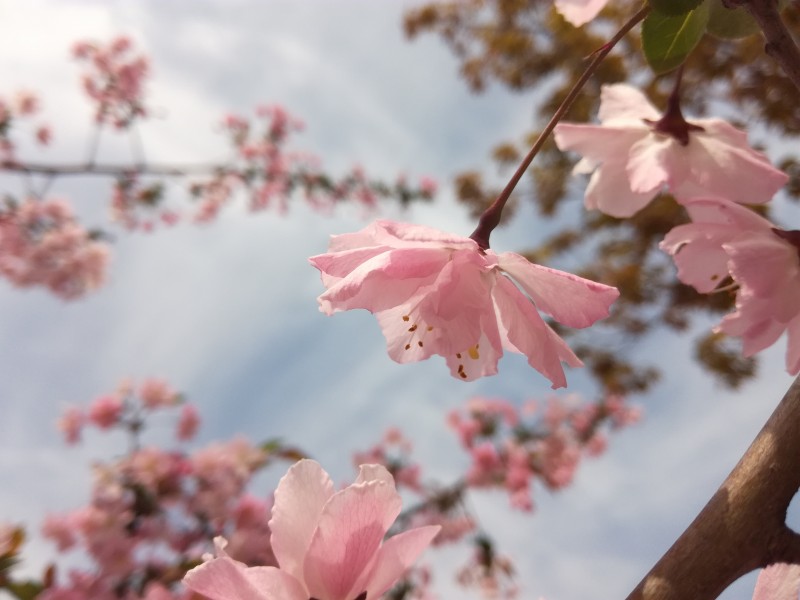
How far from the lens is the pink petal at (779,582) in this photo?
24cm

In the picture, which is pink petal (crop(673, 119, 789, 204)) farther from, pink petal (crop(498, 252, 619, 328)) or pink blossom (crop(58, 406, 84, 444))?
pink blossom (crop(58, 406, 84, 444))

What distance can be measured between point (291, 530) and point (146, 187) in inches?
127

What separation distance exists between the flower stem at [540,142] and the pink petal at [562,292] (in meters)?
0.03

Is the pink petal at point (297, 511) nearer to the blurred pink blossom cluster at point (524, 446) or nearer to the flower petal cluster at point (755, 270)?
the flower petal cluster at point (755, 270)

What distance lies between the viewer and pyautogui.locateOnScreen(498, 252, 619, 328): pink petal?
0.34 meters

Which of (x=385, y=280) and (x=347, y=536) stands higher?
(x=385, y=280)

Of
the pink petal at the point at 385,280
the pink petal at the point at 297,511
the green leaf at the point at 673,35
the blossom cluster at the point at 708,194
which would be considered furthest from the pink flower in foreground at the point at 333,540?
the green leaf at the point at 673,35

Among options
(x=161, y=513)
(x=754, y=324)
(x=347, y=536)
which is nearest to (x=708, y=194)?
(x=754, y=324)

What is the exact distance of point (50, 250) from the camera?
10.1ft

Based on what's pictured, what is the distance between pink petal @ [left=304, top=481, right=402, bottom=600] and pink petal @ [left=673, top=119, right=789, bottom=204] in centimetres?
32

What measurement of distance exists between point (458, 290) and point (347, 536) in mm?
162

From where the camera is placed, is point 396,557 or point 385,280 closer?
point 396,557

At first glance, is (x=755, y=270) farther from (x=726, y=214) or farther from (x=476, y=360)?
(x=476, y=360)

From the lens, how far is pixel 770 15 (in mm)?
279
